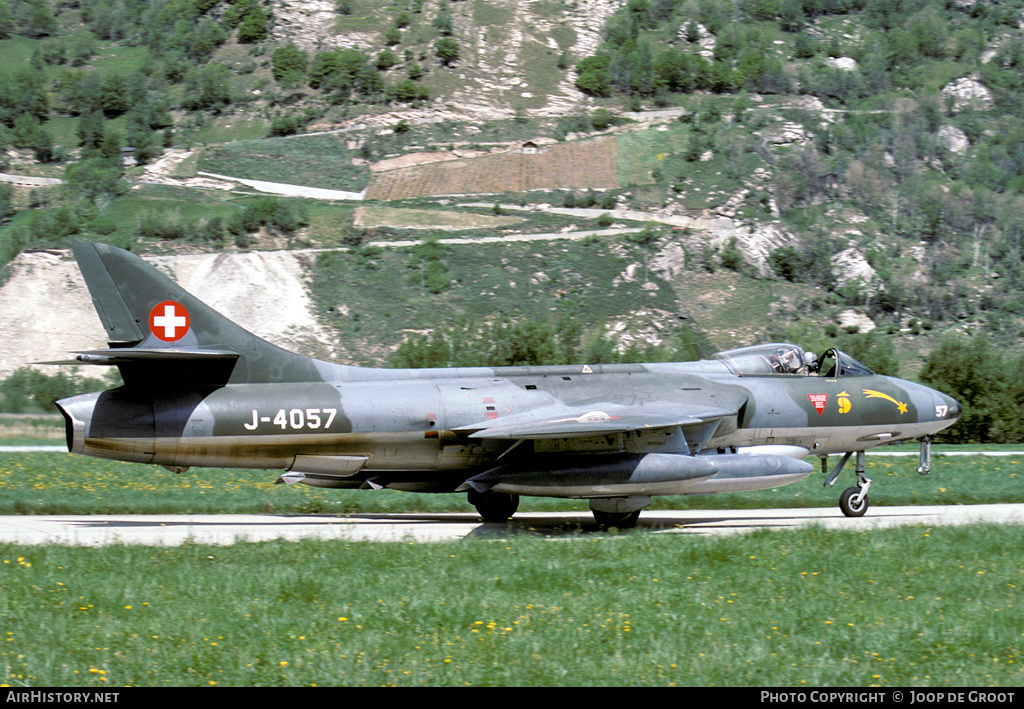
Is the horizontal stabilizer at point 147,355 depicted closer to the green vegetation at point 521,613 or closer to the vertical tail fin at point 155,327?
the vertical tail fin at point 155,327

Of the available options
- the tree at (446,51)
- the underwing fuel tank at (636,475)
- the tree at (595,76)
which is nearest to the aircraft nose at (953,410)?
the underwing fuel tank at (636,475)

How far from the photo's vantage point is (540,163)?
88688 mm

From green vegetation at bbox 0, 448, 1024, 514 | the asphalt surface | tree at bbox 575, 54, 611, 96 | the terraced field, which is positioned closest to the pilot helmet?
the asphalt surface

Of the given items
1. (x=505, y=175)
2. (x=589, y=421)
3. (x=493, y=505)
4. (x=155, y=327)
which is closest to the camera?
(x=589, y=421)

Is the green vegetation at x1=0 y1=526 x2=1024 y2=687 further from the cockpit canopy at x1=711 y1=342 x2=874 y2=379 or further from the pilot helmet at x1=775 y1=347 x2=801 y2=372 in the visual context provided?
the pilot helmet at x1=775 y1=347 x2=801 y2=372

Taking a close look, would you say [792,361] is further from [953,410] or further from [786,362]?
[953,410]

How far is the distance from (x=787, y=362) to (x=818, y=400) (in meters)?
0.92

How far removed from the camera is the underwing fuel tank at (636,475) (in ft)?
50.8

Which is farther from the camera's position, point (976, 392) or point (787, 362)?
point (976, 392)

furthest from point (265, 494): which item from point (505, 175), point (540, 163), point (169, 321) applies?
point (540, 163)

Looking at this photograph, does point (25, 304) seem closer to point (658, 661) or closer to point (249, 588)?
point (249, 588)

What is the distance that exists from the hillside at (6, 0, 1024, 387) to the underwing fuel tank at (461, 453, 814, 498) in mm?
37113
